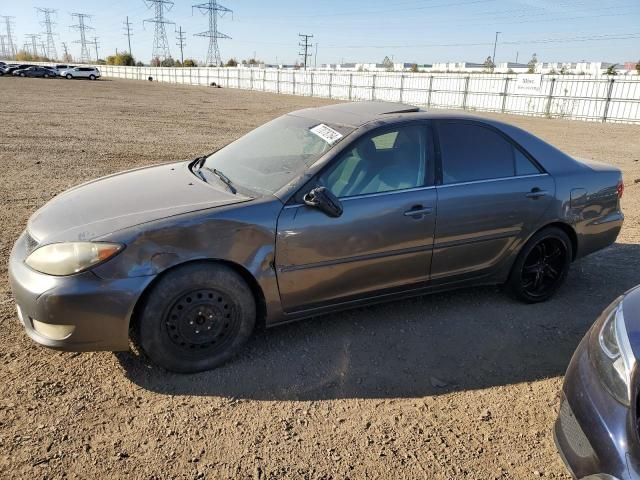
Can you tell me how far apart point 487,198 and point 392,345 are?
4.19 feet

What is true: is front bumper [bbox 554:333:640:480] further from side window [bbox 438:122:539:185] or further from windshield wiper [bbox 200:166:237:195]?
windshield wiper [bbox 200:166:237:195]

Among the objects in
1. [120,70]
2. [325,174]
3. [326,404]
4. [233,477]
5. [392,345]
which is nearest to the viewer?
[233,477]

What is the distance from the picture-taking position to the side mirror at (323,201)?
9.80 ft

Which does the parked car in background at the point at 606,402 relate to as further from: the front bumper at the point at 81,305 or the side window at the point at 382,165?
the front bumper at the point at 81,305

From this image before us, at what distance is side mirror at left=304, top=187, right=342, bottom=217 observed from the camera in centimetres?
299

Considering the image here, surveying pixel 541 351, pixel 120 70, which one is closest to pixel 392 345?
pixel 541 351

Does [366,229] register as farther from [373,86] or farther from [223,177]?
[373,86]

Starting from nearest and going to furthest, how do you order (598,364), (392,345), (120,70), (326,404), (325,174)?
1. (598,364)
2. (326,404)
3. (325,174)
4. (392,345)
5. (120,70)

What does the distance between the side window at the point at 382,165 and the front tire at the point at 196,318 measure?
891 millimetres

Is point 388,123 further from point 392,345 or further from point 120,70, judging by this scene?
point 120,70

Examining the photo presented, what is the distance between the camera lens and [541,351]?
3428mm

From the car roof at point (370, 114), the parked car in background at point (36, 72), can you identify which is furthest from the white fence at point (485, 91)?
the parked car in background at point (36, 72)

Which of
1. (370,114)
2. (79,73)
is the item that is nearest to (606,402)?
(370,114)

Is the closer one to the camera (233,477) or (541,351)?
(233,477)
